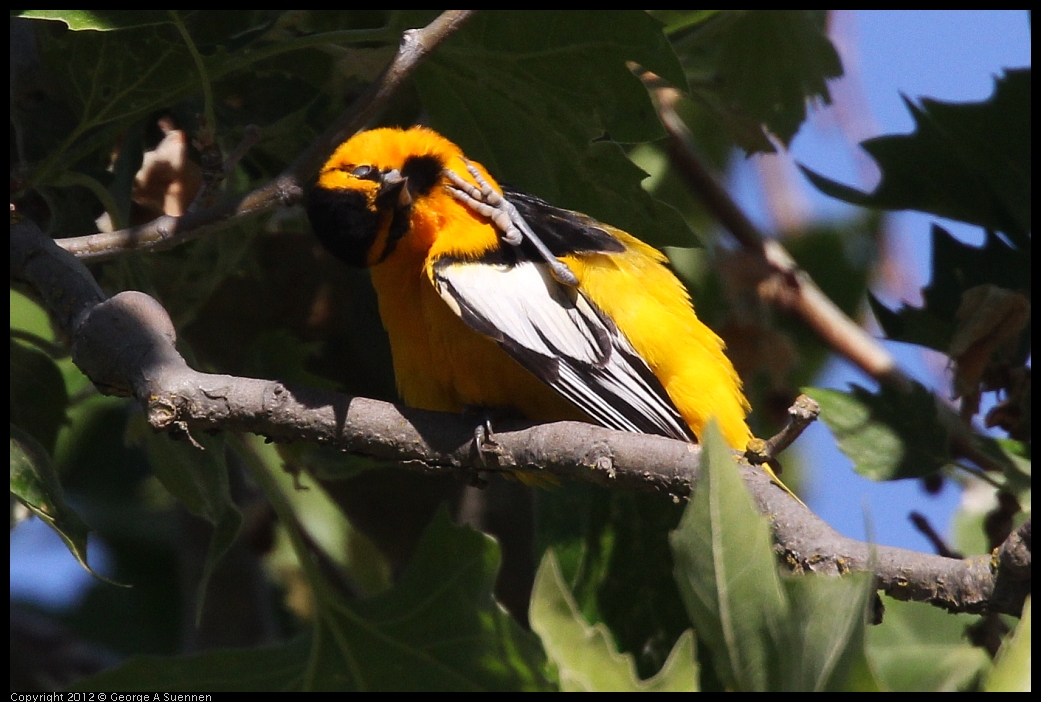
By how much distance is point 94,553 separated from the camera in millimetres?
5355

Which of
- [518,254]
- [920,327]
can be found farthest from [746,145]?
[518,254]

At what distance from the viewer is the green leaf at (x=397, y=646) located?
2.73 m

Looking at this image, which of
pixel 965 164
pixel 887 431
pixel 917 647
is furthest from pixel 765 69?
pixel 917 647

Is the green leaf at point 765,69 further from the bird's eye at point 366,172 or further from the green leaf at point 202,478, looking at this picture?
the green leaf at point 202,478

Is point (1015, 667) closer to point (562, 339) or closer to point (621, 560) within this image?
point (562, 339)

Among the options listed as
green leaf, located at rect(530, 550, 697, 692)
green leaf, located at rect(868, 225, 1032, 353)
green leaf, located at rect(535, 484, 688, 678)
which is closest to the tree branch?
green leaf, located at rect(530, 550, 697, 692)

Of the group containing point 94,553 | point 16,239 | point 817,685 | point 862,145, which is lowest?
point 94,553

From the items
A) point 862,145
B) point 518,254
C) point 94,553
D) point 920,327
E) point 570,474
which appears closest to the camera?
point 570,474

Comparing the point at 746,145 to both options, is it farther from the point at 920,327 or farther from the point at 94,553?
the point at 94,553

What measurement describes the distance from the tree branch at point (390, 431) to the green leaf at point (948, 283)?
5.46 ft

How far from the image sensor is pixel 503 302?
295 centimetres

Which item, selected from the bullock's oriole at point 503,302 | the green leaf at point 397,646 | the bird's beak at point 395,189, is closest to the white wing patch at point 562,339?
the bullock's oriole at point 503,302

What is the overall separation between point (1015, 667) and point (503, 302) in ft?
5.22

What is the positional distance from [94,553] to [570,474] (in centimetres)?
384
